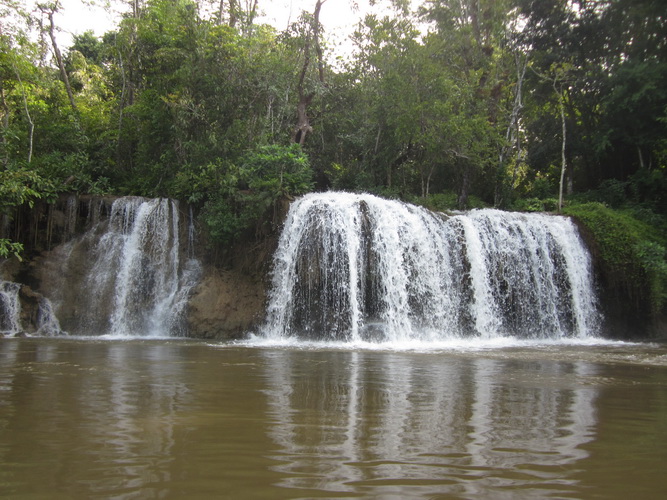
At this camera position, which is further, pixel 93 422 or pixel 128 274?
pixel 128 274

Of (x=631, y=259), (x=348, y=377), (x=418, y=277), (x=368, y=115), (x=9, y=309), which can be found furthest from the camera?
(x=368, y=115)

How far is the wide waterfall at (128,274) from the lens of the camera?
14.6 m

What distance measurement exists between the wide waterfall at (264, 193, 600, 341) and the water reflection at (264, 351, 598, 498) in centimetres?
648

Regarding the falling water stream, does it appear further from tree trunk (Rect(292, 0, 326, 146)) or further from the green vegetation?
tree trunk (Rect(292, 0, 326, 146))

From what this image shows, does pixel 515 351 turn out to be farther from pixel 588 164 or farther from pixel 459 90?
pixel 588 164

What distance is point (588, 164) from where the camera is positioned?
24328mm

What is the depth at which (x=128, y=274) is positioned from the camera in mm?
15203

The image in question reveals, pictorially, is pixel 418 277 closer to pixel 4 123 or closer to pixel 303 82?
pixel 303 82

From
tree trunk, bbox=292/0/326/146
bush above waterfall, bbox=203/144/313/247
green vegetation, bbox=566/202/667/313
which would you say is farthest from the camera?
tree trunk, bbox=292/0/326/146

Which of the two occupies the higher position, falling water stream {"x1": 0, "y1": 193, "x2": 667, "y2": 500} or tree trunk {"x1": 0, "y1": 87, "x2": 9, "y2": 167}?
tree trunk {"x1": 0, "y1": 87, "x2": 9, "y2": 167}

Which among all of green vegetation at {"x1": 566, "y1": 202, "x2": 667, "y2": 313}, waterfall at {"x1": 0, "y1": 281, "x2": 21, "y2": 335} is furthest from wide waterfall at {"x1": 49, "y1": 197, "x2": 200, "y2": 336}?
green vegetation at {"x1": 566, "y1": 202, "x2": 667, "y2": 313}

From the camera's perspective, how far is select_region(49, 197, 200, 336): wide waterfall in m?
14.6

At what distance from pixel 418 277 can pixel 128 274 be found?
800 cm

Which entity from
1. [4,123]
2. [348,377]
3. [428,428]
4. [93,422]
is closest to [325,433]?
[428,428]
